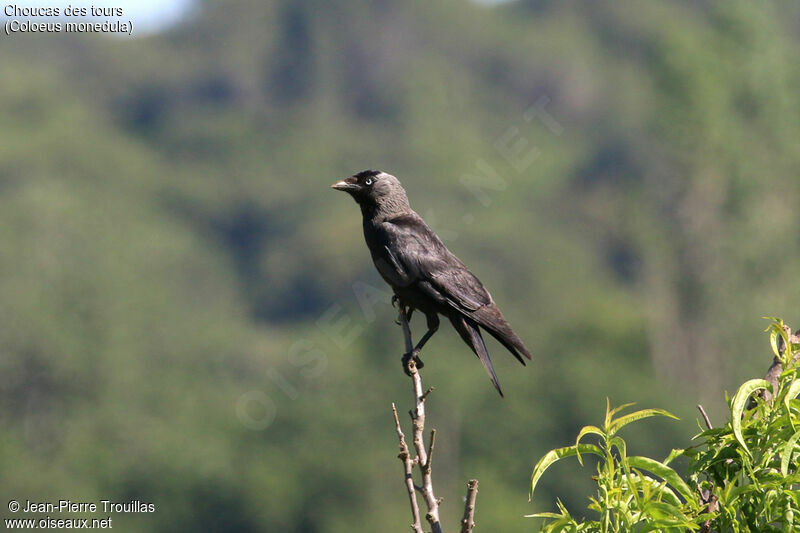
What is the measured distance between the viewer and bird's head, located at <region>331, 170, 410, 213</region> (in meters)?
8.20

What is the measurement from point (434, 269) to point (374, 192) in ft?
3.41

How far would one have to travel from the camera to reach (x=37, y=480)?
61125 mm

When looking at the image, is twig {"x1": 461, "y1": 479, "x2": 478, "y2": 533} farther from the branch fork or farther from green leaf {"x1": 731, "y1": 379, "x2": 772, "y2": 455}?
green leaf {"x1": 731, "y1": 379, "x2": 772, "y2": 455}

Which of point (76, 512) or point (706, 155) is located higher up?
point (706, 155)

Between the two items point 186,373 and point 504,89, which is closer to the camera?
point 186,373

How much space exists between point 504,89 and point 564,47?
10668 millimetres

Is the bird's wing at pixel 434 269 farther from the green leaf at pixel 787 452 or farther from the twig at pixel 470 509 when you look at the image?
the green leaf at pixel 787 452

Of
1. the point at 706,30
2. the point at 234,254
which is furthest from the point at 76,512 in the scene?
the point at 234,254

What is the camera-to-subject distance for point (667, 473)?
→ 325 centimetres

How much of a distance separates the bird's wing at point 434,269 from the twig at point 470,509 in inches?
145

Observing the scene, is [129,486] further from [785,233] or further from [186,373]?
[785,233]
